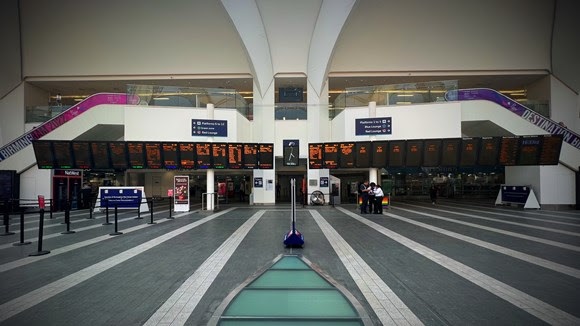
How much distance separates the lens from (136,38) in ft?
85.3

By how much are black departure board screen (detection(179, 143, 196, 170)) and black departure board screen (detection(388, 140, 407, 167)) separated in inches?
451

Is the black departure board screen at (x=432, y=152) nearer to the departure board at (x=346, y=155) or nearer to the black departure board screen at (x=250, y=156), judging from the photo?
the departure board at (x=346, y=155)

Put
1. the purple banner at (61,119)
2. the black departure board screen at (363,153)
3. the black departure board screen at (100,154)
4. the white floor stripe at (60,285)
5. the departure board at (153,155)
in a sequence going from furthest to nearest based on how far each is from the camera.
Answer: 1. the purple banner at (61,119)
2. the black departure board screen at (363,153)
3. the departure board at (153,155)
4. the black departure board screen at (100,154)
5. the white floor stripe at (60,285)

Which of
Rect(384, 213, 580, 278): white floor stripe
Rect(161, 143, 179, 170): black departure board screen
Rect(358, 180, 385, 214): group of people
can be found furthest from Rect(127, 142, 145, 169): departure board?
Rect(384, 213, 580, 278): white floor stripe

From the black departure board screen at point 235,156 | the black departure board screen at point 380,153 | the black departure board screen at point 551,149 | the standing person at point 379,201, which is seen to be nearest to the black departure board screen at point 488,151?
the black departure board screen at point 551,149

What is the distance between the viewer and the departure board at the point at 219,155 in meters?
19.4

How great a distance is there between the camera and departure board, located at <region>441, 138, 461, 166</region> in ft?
59.5

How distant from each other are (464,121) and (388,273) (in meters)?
19.6

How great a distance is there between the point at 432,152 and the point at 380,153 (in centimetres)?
282

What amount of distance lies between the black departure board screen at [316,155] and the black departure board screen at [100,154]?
11.7 meters

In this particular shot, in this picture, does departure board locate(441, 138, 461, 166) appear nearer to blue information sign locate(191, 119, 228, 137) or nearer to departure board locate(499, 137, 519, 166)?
departure board locate(499, 137, 519, 166)

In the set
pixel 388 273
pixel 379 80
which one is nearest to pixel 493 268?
pixel 388 273

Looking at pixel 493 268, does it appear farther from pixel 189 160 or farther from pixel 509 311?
pixel 189 160

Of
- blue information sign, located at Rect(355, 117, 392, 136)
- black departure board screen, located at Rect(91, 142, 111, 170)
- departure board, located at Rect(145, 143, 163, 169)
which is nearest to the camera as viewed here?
black departure board screen, located at Rect(91, 142, 111, 170)
